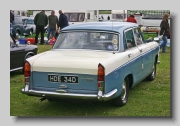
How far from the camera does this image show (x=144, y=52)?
6.63 meters

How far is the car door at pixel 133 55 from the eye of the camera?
5.90 meters

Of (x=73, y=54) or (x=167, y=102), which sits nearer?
(x=73, y=54)

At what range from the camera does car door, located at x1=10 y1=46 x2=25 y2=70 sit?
737 centimetres

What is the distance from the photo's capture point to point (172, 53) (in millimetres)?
5691

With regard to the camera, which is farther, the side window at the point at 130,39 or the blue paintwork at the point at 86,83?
the side window at the point at 130,39

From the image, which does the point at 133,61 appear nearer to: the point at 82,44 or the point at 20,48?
the point at 82,44

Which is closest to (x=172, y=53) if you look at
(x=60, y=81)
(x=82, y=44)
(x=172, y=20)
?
(x=172, y=20)

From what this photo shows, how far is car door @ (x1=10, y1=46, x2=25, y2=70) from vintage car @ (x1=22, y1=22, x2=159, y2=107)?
172 centimetres

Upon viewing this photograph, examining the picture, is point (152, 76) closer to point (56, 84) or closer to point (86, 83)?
point (86, 83)

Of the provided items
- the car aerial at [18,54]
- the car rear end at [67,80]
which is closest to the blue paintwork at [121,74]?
the car rear end at [67,80]

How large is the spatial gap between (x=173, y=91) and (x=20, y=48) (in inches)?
141

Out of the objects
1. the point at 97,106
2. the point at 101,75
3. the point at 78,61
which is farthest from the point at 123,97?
the point at 78,61

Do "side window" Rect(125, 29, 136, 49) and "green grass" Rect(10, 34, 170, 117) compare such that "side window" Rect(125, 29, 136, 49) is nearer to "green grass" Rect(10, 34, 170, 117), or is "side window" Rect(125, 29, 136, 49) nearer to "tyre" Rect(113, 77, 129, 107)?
"tyre" Rect(113, 77, 129, 107)

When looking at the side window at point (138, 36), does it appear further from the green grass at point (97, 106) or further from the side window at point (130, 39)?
the green grass at point (97, 106)
